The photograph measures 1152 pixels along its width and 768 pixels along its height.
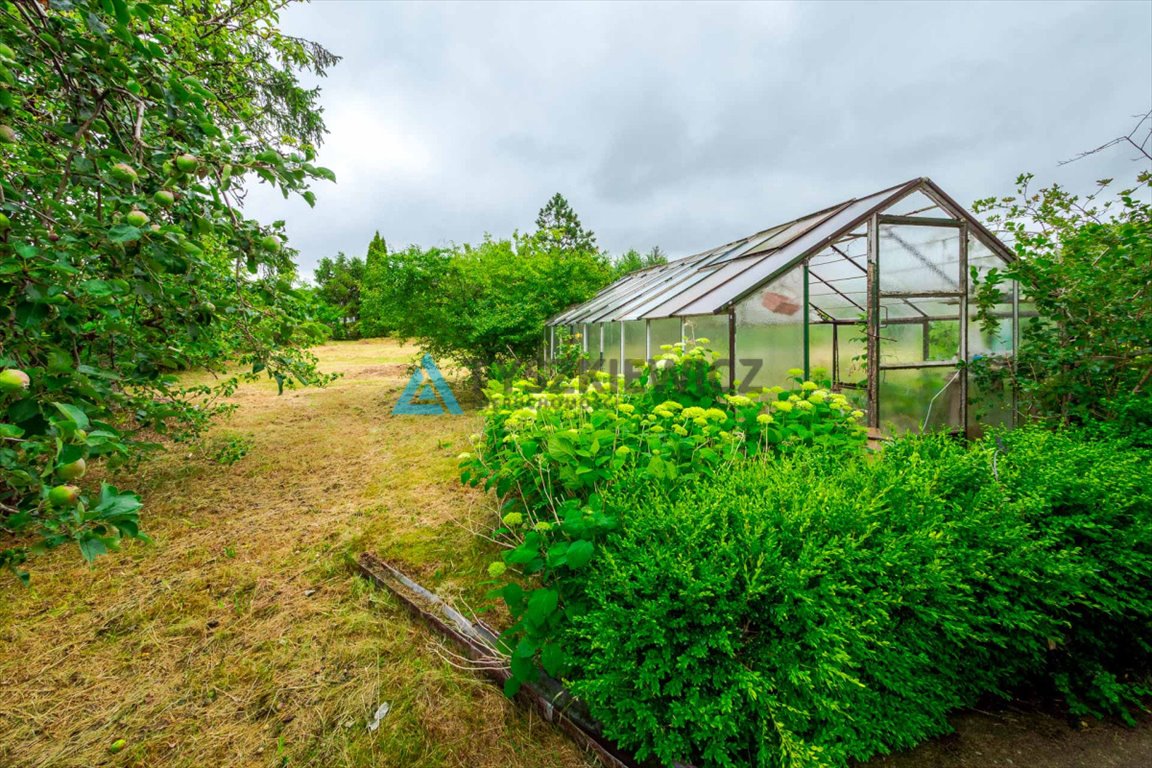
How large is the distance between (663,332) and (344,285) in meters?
29.7

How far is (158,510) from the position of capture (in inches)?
192

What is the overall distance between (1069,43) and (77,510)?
7.92 m

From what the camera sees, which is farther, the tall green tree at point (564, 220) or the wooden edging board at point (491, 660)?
the tall green tree at point (564, 220)

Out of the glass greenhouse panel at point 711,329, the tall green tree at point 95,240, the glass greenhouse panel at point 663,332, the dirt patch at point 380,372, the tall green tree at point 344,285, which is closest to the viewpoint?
the tall green tree at point 95,240

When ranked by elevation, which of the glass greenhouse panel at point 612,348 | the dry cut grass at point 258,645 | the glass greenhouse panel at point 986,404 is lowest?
the dry cut grass at point 258,645

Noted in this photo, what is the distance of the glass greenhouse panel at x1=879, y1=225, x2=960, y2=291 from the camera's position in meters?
6.25

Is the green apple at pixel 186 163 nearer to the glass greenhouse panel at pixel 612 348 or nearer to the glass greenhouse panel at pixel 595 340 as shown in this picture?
the glass greenhouse panel at pixel 612 348

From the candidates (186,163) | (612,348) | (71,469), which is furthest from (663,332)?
(71,469)

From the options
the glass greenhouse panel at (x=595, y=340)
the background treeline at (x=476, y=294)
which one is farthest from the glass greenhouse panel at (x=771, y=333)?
the background treeline at (x=476, y=294)

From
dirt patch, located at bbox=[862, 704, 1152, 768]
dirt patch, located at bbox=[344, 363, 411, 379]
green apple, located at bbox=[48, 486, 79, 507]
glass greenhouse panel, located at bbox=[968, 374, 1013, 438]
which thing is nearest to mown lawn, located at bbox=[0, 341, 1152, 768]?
dirt patch, located at bbox=[862, 704, 1152, 768]

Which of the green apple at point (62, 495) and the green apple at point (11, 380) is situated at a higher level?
the green apple at point (11, 380)

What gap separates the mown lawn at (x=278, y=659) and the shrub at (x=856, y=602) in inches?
13.4

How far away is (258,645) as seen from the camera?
294cm

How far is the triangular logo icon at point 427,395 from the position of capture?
10211mm
